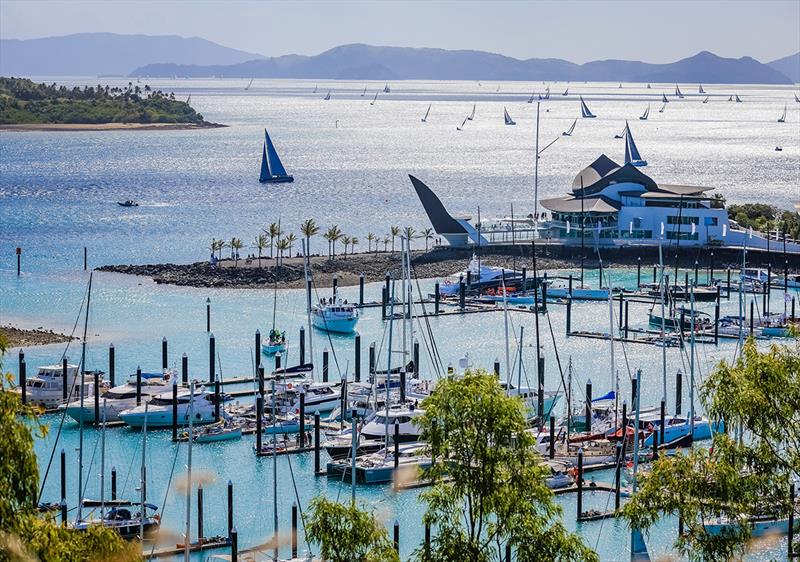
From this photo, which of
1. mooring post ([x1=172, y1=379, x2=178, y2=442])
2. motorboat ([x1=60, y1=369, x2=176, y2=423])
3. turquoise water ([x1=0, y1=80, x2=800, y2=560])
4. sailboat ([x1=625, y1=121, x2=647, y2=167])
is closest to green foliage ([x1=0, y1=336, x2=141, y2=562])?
turquoise water ([x1=0, y1=80, x2=800, y2=560])

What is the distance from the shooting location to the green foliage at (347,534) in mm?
17500

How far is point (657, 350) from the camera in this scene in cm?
5300

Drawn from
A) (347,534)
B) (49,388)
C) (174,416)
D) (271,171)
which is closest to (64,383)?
(49,388)

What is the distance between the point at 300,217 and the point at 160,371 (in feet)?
178

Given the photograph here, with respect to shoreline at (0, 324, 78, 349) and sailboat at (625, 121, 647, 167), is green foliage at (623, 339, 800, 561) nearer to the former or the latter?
shoreline at (0, 324, 78, 349)

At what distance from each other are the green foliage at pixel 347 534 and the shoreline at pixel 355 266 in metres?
47.5

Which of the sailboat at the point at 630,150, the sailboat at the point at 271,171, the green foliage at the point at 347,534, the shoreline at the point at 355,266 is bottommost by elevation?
the shoreline at the point at 355,266

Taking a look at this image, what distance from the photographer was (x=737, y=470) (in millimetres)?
17219

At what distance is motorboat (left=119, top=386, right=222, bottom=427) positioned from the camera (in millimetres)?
40688

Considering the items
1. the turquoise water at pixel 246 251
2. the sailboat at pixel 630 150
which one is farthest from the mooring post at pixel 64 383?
the sailboat at pixel 630 150

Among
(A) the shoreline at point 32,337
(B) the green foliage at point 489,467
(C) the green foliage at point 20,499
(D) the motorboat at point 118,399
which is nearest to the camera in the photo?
(C) the green foliage at point 20,499

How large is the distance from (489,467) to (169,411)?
25468mm

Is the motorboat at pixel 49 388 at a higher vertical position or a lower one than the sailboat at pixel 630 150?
lower

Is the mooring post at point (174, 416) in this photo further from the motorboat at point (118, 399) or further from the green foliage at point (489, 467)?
the green foliage at point (489, 467)
